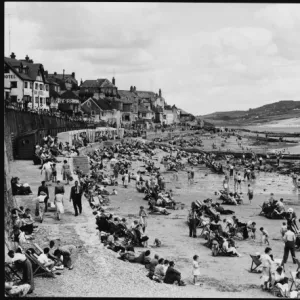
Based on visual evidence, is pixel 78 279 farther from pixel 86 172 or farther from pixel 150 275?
pixel 86 172

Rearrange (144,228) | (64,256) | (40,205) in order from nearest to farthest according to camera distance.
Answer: (64,256) < (40,205) < (144,228)

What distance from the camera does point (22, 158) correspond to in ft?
103

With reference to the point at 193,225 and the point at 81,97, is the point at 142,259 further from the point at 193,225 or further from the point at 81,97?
the point at 81,97

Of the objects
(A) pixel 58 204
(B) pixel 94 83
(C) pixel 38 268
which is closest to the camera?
(C) pixel 38 268

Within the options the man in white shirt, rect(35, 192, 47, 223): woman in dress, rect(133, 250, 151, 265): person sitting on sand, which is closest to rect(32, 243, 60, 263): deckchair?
the man in white shirt

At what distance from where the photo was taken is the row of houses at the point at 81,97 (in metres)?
56.1

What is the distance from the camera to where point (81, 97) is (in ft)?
323

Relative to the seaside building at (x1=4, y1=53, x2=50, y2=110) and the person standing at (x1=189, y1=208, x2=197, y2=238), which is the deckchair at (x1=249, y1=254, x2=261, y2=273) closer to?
the person standing at (x1=189, y1=208, x2=197, y2=238)

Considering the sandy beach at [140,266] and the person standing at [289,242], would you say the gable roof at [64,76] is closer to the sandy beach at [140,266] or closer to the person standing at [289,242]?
the sandy beach at [140,266]

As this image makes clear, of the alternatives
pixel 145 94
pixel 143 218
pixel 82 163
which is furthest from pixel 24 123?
pixel 145 94

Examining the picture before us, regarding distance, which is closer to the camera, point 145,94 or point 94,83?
point 94,83

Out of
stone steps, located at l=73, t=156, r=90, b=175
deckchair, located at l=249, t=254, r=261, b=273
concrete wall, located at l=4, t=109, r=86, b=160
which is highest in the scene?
concrete wall, located at l=4, t=109, r=86, b=160

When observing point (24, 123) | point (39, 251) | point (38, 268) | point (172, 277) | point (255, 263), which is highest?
point (24, 123)

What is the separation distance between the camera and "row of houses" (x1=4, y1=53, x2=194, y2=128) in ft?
184
